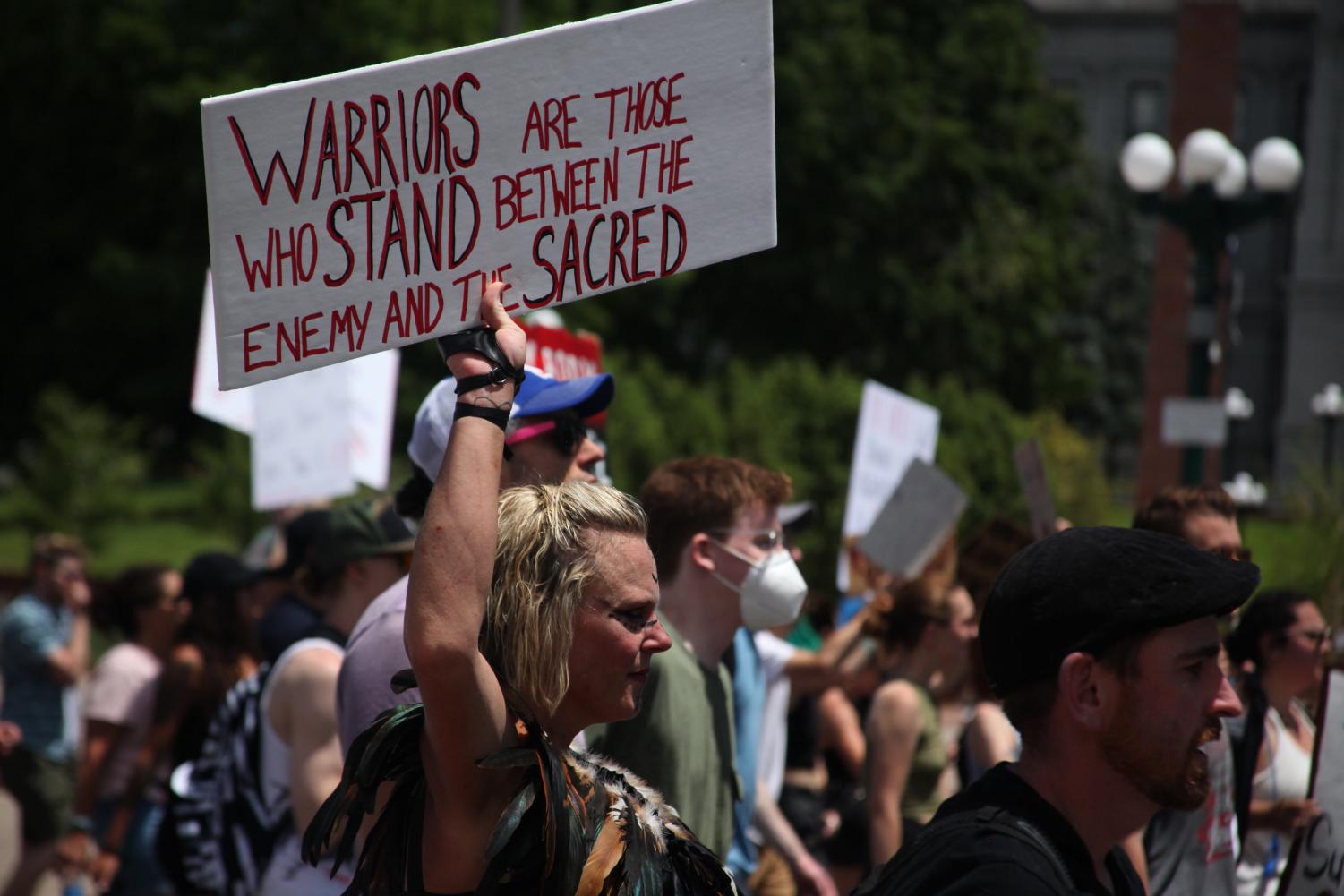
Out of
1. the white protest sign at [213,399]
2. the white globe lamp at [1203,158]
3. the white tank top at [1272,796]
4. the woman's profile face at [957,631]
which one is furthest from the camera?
the white globe lamp at [1203,158]

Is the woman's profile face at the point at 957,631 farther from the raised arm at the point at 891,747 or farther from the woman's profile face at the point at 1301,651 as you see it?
the woman's profile face at the point at 1301,651

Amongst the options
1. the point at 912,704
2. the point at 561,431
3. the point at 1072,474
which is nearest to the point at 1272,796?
the point at 912,704

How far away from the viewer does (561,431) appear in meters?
3.41

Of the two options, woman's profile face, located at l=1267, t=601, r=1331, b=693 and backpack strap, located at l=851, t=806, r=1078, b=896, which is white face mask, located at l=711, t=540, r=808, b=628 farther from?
backpack strap, located at l=851, t=806, r=1078, b=896

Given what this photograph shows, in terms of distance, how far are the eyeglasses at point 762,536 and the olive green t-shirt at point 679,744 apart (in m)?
0.39

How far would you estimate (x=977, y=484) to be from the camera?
2734 centimetres

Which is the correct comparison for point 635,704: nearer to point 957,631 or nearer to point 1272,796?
point 1272,796

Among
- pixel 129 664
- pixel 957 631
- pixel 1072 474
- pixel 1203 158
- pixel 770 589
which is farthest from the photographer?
pixel 1072 474

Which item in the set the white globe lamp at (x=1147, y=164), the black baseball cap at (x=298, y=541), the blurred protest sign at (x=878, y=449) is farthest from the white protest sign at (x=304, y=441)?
the white globe lamp at (x=1147, y=164)

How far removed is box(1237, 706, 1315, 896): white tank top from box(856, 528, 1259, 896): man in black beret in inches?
90.6

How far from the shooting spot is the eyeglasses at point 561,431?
338 cm

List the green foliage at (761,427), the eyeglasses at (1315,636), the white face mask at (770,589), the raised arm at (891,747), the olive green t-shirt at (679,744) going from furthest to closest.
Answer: the green foliage at (761,427) → the raised arm at (891,747) → the eyeglasses at (1315,636) → the white face mask at (770,589) → the olive green t-shirt at (679,744)

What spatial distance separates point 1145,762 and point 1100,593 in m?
0.23

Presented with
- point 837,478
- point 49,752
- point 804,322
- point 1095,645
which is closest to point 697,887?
point 1095,645
